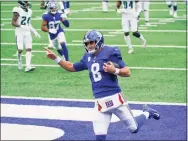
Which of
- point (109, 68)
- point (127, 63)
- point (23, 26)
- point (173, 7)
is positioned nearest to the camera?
point (109, 68)

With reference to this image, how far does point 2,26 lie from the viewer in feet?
80.7

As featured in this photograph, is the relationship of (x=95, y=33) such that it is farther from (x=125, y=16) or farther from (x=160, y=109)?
(x=125, y=16)

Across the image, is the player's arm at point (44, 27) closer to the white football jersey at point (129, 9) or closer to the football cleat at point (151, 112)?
the white football jersey at point (129, 9)

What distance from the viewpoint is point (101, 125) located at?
834 centimetres

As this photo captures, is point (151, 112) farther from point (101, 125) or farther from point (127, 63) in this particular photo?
point (127, 63)

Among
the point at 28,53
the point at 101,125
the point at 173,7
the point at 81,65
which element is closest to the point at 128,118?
the point at 101,125

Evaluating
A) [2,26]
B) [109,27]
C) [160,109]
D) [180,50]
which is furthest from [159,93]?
[2,26]

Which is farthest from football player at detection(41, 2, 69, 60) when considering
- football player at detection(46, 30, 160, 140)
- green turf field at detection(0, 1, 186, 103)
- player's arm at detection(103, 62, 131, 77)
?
player's arm at detection(103, 62, 131, 77)

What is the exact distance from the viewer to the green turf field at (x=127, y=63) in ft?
41.8

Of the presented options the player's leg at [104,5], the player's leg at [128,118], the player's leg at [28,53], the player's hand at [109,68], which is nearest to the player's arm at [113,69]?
the player's hand at [109,68]

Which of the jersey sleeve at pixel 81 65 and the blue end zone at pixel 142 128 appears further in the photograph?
the blue end zone at pixel 142 128

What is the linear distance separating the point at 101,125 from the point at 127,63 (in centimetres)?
761

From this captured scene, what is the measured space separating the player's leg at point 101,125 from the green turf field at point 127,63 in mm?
3645

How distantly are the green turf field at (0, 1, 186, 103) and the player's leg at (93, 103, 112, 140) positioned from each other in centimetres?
364
